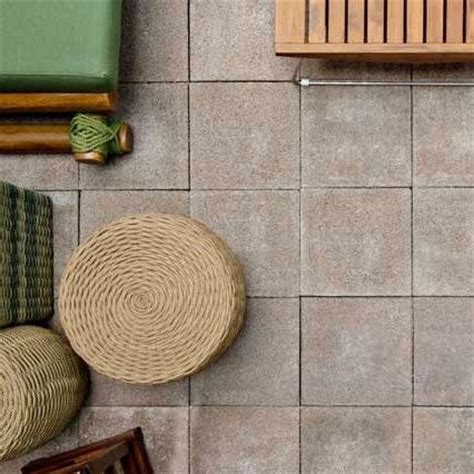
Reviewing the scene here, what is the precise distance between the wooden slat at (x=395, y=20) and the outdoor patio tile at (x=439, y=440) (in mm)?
1338

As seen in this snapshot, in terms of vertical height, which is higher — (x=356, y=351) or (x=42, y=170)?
(x=42, y=170)

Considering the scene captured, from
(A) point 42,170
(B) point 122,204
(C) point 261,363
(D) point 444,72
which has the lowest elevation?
(C) point 261,363

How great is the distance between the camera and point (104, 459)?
8.43ft

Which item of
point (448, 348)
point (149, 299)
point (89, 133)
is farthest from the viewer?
point (448, 348)

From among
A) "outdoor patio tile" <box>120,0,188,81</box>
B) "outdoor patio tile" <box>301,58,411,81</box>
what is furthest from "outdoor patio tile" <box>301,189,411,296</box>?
"outdoor patio tile" <box>120,0,188,81</box>

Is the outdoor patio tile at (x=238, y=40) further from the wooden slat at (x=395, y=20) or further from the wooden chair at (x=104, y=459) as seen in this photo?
the wooden chair at (x=104, y=459)

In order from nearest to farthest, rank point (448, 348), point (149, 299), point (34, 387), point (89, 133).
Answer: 1. point (34, 387)
2. point (149, 299)
3. point (89, 133)
4. point (448, 348)

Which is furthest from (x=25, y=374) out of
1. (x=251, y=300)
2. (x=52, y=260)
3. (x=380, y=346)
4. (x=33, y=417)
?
(x=380, y=346)

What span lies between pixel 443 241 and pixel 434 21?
79 cm

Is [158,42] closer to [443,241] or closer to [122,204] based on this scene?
[122,204]

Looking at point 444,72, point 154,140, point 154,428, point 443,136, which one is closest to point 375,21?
point 444,72

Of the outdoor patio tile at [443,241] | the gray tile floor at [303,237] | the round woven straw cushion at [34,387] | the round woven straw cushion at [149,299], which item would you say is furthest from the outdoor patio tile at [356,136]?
the round woven straw cushion at [34,387]

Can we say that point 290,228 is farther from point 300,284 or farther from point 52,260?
point 52,260

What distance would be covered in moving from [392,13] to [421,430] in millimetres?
1494
